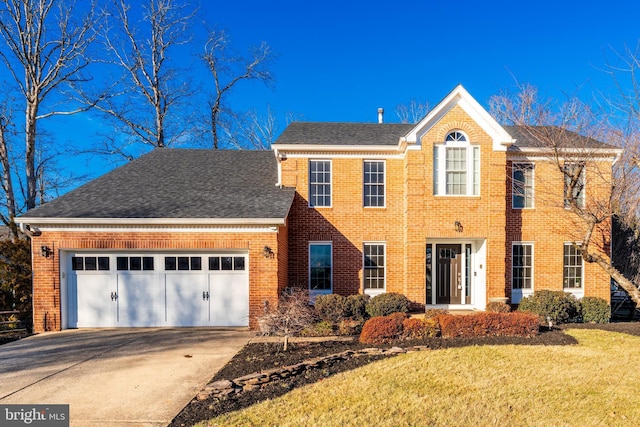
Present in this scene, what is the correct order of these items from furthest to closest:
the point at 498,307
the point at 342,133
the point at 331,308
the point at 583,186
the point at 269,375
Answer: the point at 342,133
the point at 498,307
the point at 583,186
the point at 331,308
the point at 269,375

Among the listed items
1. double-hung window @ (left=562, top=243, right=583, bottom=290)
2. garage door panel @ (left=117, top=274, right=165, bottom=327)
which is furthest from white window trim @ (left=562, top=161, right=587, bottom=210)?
garage door panel @ (left=117, top=274, right=165, bottom=327)

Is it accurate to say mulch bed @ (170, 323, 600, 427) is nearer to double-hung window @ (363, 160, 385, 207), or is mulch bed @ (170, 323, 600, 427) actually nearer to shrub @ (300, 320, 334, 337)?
shrub @ (300, 320, 334, 337)

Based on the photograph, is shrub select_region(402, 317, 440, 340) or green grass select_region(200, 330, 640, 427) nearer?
green grass select_region(200, 330, 640, 427)

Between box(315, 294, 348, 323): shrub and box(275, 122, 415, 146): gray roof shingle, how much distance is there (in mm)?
5772

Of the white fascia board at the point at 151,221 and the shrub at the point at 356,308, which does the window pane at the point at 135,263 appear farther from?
the shrub at the point at 356,308

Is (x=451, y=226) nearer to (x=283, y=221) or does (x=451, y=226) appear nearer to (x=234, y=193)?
(x=283, y=221)

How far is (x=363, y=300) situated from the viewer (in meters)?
11.9

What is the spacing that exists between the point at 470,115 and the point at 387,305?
23.7 feet

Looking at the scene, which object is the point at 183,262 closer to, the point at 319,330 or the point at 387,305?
the point at 319,330

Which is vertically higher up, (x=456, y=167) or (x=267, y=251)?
(x=456, y=167)

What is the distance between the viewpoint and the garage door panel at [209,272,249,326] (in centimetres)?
1128

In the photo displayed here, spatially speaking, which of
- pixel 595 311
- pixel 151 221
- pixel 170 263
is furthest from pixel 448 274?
pixel 151 221

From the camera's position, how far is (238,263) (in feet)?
37.4

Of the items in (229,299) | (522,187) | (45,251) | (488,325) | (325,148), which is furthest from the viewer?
(522,187)
